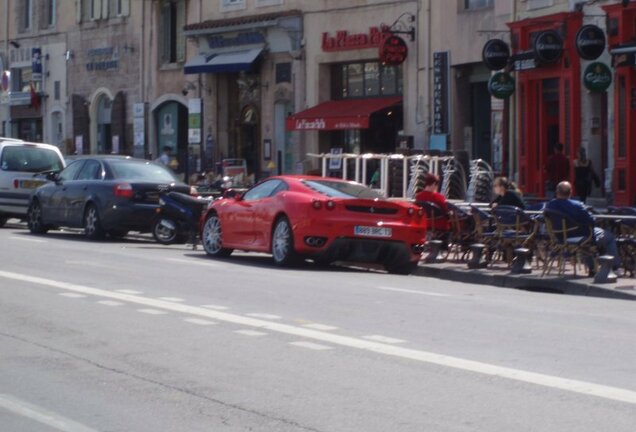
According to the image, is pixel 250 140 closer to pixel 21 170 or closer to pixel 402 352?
pixel 21 170

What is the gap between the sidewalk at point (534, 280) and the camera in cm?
1655

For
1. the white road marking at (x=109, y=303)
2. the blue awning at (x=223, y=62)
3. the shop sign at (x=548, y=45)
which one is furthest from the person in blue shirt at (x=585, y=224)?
the blue awning at (x=223, y=62)

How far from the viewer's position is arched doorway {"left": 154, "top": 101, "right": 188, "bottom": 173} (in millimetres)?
45281

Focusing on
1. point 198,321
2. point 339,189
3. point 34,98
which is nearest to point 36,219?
point 339,189

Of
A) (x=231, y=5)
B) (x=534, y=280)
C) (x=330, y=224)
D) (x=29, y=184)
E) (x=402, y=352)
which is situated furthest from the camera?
(x=231, y=5)

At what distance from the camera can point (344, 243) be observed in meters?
19.0

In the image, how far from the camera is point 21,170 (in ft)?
96.4

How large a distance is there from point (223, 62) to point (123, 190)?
16.9 m

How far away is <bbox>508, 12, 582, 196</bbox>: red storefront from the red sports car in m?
10.3

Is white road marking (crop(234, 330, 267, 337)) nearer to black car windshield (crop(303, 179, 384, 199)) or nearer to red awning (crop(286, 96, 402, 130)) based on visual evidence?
black car windshield (crop(303, 179, 384, 199))

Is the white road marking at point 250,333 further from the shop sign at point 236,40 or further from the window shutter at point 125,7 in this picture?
the window shutter at point 125,7

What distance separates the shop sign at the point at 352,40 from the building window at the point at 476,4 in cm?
283

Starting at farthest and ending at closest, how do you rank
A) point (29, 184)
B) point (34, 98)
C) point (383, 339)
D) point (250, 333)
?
point (34, 98), point (29, 184), point (250, 333), point (383, 339)

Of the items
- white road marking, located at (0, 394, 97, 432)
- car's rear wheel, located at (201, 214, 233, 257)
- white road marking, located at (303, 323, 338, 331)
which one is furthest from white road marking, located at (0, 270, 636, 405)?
car's rear wheel, located at (201, 214, 233, 257)
